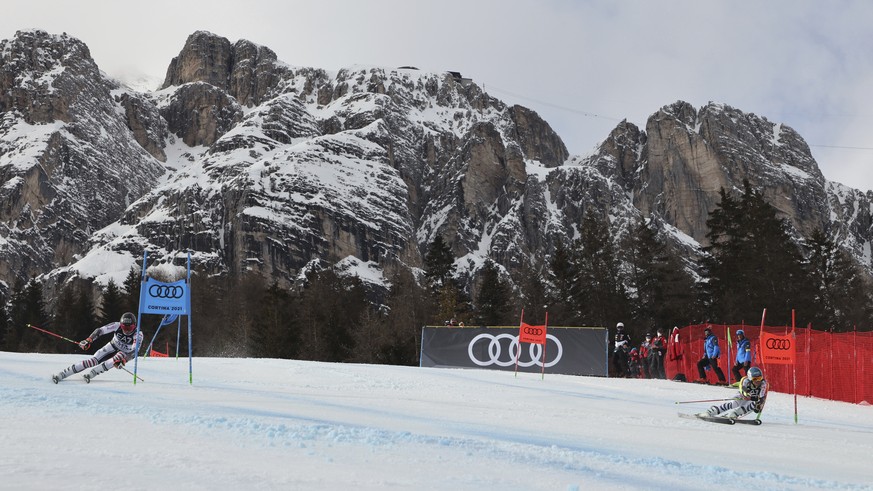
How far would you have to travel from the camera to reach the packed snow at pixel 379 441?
19.5 ft

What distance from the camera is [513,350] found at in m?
28.3

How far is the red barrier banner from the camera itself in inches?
570

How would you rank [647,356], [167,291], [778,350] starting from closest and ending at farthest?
1. [778,350]
2. [167,291]
3. [647,356]

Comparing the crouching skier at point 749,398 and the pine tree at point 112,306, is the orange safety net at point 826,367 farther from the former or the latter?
the pine tree at point 112,306

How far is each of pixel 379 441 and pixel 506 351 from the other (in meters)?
21.0

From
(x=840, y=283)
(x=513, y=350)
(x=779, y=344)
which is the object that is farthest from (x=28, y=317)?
(x=779, y=344)

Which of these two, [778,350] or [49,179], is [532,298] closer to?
[778,350]

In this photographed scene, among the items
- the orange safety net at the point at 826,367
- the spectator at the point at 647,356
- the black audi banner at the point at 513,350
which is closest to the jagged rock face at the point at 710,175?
the spectator at the point at 647,356

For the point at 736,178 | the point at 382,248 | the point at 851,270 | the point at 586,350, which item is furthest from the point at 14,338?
the point at 736,178

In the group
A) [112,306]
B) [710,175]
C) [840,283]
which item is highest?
[710,175]

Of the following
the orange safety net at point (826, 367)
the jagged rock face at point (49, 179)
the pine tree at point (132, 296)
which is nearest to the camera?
the orange safety net at point (826, 367)

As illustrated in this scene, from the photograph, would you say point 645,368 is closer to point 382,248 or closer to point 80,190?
point 382,248

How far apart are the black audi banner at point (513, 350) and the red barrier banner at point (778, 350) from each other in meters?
11.7

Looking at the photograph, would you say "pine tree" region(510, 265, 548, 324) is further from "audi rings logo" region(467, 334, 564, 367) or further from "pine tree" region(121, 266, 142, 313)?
"pine tree" region(121, 266, 142, 313)
